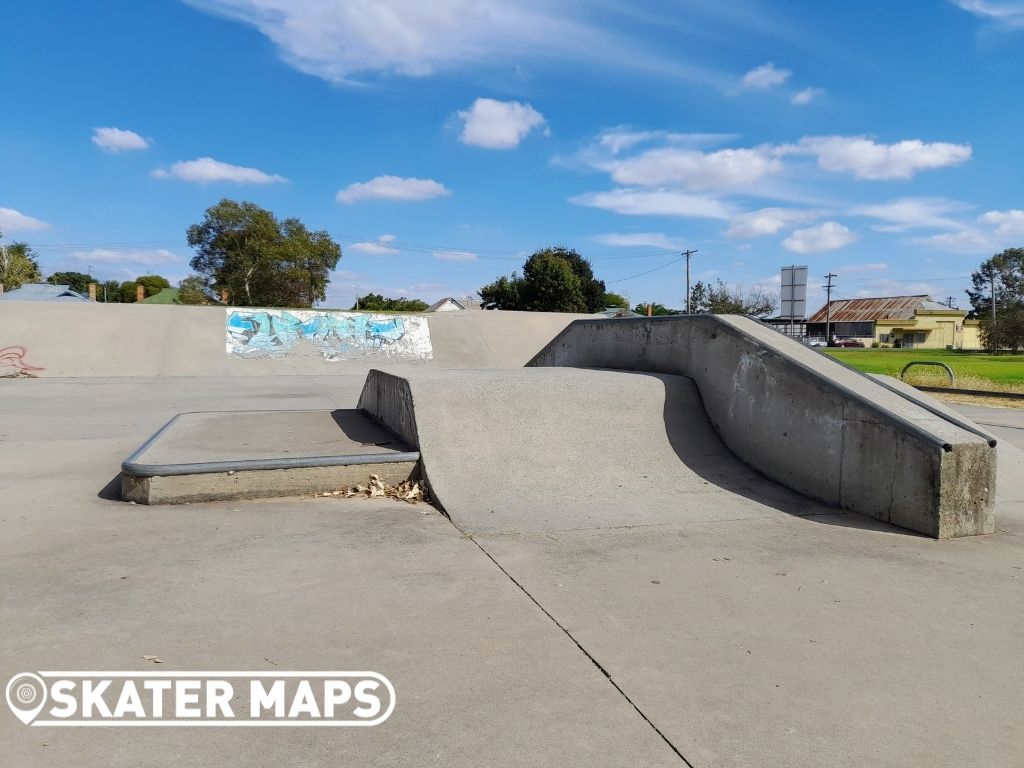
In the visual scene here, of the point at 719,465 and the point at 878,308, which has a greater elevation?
the point at 878,308

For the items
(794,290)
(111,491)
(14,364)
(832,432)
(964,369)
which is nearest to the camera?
(832,432)

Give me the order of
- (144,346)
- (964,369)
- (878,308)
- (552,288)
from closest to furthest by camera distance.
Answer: (144,346), (964,369), (552,288), (878,308)

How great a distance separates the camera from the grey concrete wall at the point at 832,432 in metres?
4.61

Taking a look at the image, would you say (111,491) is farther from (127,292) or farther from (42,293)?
(127,292)

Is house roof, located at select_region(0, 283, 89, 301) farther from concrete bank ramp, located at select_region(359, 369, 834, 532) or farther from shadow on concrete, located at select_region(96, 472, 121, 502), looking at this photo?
concrete bank ramp, located at select_region(359, 369, 834, 532)

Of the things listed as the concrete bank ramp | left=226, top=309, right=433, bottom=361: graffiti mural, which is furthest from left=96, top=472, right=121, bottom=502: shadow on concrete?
left=226, top=309, right=433, bottom=361: graffiti mural

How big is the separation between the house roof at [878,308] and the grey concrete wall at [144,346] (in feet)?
241

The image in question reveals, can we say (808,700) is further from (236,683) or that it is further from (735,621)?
(236,683)

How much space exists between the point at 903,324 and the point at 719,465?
90.0 m

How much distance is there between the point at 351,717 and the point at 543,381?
4322 mm

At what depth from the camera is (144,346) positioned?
20.3 metres

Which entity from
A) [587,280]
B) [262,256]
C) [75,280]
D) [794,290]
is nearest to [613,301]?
[587,280]

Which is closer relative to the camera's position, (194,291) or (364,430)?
(364,430)

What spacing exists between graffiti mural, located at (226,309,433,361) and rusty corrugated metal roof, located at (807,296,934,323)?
80156mm
